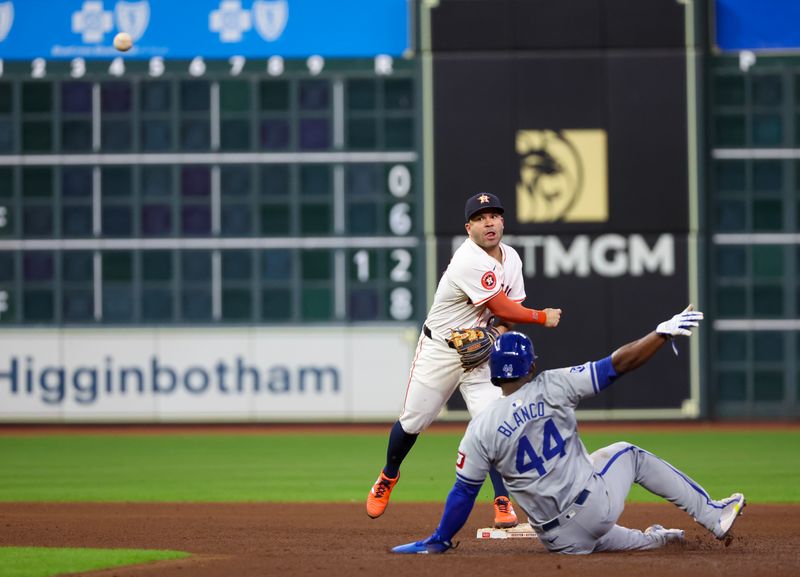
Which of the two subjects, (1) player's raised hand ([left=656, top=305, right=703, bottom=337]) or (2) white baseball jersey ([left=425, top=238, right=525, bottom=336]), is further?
(2) white baseball jersey ([left=425, top=238, right=525, bottom=336])

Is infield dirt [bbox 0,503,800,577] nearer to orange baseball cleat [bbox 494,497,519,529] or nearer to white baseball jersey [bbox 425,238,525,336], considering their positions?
orange baseball cleat [bbox 494,497,519,529]

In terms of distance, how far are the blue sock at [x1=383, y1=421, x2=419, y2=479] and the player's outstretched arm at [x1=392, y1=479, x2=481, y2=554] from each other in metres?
1.17

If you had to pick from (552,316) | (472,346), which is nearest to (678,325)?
(552,316)

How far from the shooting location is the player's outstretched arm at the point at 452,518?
6.27 meters

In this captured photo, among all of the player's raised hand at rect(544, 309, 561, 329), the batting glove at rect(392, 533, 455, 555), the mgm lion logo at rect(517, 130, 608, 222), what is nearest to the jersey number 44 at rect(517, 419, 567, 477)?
the batting glove at rect(392, 533, 455, 555)

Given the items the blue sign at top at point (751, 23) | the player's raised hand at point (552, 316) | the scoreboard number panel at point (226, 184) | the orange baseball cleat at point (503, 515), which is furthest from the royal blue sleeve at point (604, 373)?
the blue sign at top at point (751, 23)

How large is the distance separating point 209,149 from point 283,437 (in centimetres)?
363

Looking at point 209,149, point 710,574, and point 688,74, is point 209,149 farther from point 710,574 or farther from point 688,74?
point 710,574

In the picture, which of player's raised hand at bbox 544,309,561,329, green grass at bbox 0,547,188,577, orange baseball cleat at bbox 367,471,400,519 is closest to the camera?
green grass at bbox 0,547,188,577

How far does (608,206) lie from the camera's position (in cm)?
1627

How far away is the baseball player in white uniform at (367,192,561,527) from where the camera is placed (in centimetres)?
749

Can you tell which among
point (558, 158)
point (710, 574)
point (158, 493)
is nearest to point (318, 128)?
point (558, 158)

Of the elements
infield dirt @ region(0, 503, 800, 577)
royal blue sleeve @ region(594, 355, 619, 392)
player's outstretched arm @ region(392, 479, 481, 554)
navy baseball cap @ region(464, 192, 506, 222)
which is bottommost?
infield dirt @ region(0, 503, 800, 577)

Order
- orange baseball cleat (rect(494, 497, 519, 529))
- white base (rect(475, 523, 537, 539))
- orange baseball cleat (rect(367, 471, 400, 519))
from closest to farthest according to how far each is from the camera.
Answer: white base (rect(475, 523, 537, 539))
orange baseball cleat (rect(494, 497, 519, 529))
orange baseball cleat (rect(367, 471, 400, 519))
